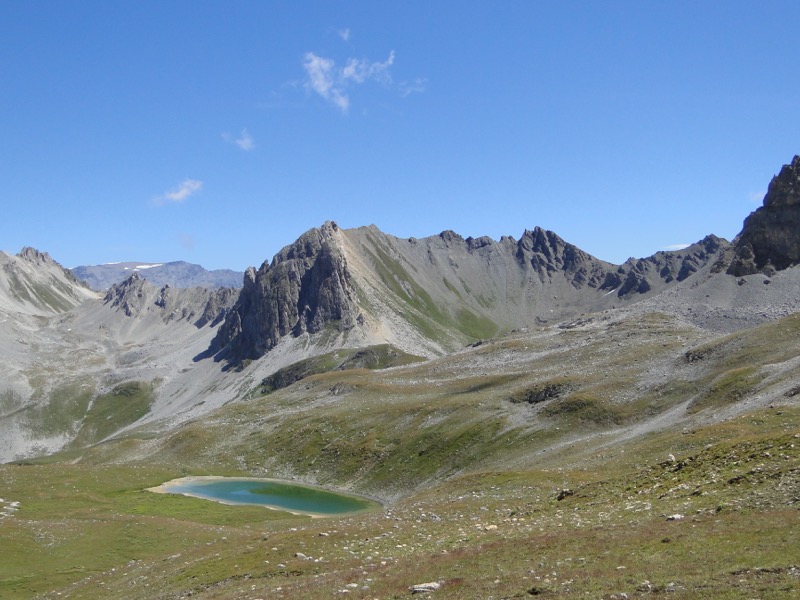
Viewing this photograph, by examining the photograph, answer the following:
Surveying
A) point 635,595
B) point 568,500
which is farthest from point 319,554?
point 635,595

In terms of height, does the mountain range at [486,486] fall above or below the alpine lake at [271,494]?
above

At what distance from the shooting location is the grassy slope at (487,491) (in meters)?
26.9

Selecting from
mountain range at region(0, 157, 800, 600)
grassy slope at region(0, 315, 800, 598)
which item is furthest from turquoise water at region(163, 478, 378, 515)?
grassy slope at region(0, 315, 800, 598)

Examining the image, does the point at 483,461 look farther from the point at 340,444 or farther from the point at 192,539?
the point at 192,539

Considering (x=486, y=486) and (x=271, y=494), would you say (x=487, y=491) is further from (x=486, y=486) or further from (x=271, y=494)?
(x=271, y=494)

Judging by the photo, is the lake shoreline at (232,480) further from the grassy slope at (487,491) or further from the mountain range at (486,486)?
the grassy slope at (487,491)

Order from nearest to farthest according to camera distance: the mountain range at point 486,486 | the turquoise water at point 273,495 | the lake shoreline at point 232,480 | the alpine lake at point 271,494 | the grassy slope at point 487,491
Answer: the grassy slope at point 487,491 → the mountain range at point 486,486 → the lake shoreline at point 232,480 → the alpine lake at point 271,494 → the turquoise water at point 273,495

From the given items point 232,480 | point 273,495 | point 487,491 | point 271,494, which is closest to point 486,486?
point 487,491

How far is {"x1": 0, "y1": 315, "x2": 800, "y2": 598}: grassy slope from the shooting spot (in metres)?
26.9

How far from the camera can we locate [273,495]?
4328 inches

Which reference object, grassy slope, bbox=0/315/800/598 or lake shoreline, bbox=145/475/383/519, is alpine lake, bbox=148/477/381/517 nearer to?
lake shoreline, bbox=145/475/383/519

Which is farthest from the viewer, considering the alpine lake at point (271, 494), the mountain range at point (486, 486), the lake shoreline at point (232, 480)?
the alpine lake at point (271, 494)

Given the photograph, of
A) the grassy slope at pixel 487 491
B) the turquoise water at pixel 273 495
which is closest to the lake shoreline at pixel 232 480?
the turquoise water at pixel 273 495

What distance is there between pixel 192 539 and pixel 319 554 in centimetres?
2934
